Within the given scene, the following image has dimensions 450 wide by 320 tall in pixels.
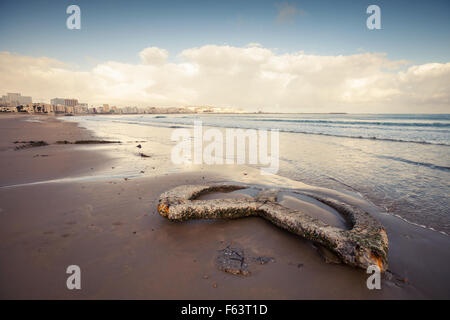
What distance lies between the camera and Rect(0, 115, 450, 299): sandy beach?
8.57ft

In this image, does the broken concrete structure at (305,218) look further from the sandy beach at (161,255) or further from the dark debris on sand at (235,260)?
the dark debris on sand at (235,260)

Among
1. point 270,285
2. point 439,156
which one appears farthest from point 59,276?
point 439,156

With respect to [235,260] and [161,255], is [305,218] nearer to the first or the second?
[235,260]

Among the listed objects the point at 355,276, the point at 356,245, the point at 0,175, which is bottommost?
the point at 355,276

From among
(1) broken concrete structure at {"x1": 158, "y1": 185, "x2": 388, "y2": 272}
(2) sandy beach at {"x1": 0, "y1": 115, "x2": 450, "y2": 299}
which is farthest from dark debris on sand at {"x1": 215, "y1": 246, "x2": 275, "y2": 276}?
(1) broken concrete structure at {"x1": 158, "y1": 185, "x2": 388, "y2": 272}

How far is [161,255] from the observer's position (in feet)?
10.7

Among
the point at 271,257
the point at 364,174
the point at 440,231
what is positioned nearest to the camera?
the point at 271,257

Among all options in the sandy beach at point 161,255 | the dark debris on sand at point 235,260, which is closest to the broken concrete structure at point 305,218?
the sandy beach at point 161,255

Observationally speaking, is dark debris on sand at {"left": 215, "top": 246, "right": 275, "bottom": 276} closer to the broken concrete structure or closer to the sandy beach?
the sandy beach

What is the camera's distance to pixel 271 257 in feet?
10.7

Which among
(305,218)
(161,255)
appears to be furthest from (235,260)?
(305,218)

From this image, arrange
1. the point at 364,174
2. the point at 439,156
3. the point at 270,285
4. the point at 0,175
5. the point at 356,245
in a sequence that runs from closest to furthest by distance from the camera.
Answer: the point at 270,285 < the point at 356,245 < the point at 0,175 < the point at 364,174 < the point at 439,156
